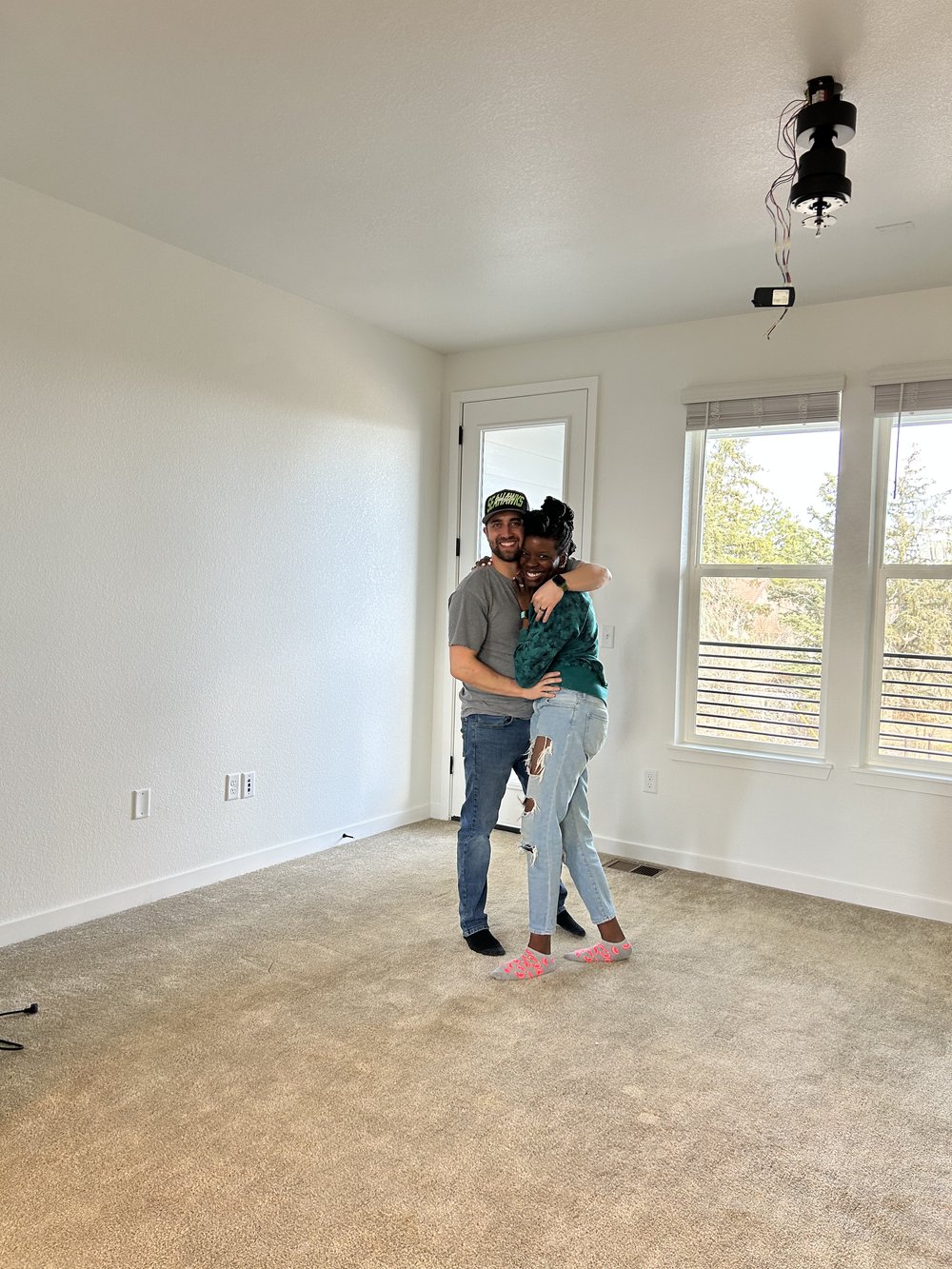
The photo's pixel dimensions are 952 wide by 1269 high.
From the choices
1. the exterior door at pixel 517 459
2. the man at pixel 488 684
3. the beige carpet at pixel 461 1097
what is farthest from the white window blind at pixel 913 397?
the beige carpet at pixel 461 1097

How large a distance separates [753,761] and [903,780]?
0.61m

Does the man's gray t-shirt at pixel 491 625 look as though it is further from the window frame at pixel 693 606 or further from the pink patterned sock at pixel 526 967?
the window frame at pixel 693 606

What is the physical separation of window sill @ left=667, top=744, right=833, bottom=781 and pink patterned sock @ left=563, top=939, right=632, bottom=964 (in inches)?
51.5

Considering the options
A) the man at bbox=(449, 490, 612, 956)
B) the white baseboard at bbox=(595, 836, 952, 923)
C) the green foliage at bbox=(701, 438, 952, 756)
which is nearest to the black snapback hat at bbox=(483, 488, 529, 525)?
the man at bbox=(449, 490, 612, 956)

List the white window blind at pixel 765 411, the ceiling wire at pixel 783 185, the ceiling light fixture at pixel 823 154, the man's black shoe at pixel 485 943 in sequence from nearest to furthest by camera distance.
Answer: the ceiling light fixture at pixel 823 154 < the ceiling wire at pixel 783 185 < the man's black shoe at pixel 485 943 < the white window blind at pixel 765 411

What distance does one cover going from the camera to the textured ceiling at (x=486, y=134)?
6.91 ft

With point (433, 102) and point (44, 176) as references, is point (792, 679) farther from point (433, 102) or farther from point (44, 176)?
point (44, 176)

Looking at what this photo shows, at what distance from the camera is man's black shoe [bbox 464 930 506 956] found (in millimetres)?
3111

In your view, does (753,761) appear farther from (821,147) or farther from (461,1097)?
(821,147)

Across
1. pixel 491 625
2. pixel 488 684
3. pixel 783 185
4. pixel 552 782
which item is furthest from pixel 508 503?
pixel 783 185

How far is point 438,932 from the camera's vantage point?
3301 millimetres

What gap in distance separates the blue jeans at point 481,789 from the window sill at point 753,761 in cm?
135

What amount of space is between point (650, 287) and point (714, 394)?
605mm

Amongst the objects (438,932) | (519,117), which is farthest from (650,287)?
(438,932)
